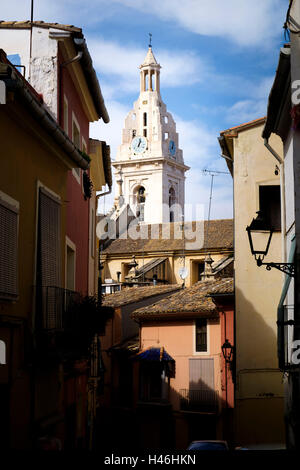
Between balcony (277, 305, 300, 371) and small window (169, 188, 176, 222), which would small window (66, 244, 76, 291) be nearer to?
balcony (277, 305, 300, 371)

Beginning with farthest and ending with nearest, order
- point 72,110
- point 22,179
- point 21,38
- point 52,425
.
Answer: point 72,110 < point 21,38 < point 52,425 < point 22,179

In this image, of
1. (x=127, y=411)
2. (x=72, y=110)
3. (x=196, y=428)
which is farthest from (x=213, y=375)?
(x=72, y=110)

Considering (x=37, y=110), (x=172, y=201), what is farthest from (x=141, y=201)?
(x=37, y=110)

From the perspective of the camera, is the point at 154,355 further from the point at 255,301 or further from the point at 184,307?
the point at 255,301

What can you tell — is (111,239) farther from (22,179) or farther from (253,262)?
(22,179)

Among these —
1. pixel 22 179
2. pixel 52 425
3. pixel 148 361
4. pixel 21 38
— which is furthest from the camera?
pixel 148 361

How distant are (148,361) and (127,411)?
2478 mm

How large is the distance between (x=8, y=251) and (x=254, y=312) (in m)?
8.53

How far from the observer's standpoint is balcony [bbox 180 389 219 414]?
28.0m

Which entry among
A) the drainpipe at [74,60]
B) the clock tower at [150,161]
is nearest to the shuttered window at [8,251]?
the drainpipe at [74,60]

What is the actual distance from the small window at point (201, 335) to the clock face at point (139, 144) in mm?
71424

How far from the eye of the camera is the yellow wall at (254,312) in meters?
16.4

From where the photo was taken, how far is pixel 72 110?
1498 cm

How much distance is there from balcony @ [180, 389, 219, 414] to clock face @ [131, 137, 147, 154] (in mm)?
72093
